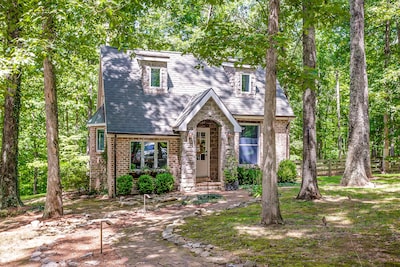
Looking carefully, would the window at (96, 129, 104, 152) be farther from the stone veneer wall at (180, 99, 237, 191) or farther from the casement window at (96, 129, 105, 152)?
the stone veneer wall at (180, 99, 237, 191)

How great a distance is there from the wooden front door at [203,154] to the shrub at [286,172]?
3846 millimetres

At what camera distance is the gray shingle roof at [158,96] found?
15469 millimetres

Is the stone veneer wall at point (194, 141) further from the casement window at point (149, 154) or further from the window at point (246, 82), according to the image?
the window at point (246, 82)

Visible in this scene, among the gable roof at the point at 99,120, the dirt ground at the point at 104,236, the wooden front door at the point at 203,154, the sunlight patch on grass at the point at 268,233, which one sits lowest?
the dirt ground at the point at 104,236

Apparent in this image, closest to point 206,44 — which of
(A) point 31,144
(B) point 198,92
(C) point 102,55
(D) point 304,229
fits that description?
(D) point 304,229

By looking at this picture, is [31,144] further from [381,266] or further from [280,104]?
[381,266]

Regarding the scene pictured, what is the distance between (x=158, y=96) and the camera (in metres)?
17.2

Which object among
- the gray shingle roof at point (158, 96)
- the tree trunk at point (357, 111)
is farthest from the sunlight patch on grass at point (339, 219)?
the gray shingle roof at point (158, 96)

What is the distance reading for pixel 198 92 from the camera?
17.8m

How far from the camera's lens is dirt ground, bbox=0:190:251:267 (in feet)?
19.5

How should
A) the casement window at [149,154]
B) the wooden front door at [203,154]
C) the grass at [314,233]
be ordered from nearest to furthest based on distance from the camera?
A: the grass at [314,233] < the casement window at [149,154] < the wooden front door at [203,154]

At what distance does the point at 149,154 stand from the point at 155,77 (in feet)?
13.6

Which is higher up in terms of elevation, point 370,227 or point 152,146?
point 152,146

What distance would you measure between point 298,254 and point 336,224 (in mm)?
2611
